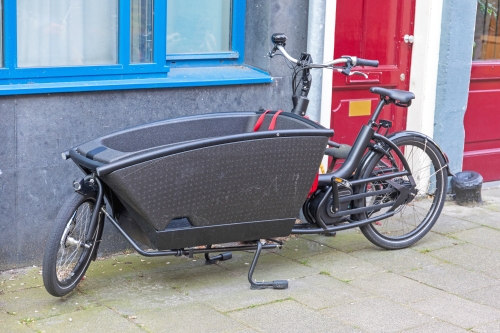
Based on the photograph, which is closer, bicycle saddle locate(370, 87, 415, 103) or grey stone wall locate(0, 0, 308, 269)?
grey stone wall locate(0, 0, 308, 269)

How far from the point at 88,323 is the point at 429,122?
4.08 m

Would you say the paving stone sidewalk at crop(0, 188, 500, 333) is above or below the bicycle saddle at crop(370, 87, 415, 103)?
below

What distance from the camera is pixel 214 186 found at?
4539 millimetres

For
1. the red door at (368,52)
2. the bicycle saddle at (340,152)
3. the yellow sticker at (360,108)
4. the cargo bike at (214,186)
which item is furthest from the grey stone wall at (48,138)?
the yellow sticker at (360,108)

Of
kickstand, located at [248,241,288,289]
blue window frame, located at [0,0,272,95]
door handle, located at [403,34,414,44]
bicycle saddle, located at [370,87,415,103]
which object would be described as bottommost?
kickstand, located at [248,241,288,289]

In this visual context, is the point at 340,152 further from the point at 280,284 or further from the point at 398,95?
the point at 280,284

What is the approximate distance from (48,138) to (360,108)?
294cm

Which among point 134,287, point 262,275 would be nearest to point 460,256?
point 262,275

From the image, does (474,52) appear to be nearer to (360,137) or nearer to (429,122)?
(429,122)

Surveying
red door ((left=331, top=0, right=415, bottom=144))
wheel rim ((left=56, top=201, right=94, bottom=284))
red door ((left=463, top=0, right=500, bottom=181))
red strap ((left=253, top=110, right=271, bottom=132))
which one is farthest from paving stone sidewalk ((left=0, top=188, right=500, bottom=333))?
red door ((left=463, top=0, right=500, bottom=181))

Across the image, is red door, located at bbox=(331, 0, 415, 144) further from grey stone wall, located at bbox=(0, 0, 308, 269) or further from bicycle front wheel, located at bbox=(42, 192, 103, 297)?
bicycle front wheel, located at bbox=(42, 192, 103, 297)

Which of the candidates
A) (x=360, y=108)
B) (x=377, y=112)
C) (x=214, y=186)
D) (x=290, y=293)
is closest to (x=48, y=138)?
(x=214, y=186)

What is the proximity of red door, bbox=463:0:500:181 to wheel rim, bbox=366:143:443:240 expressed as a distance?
1122 mm

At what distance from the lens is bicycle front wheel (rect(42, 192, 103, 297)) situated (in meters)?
4.38
